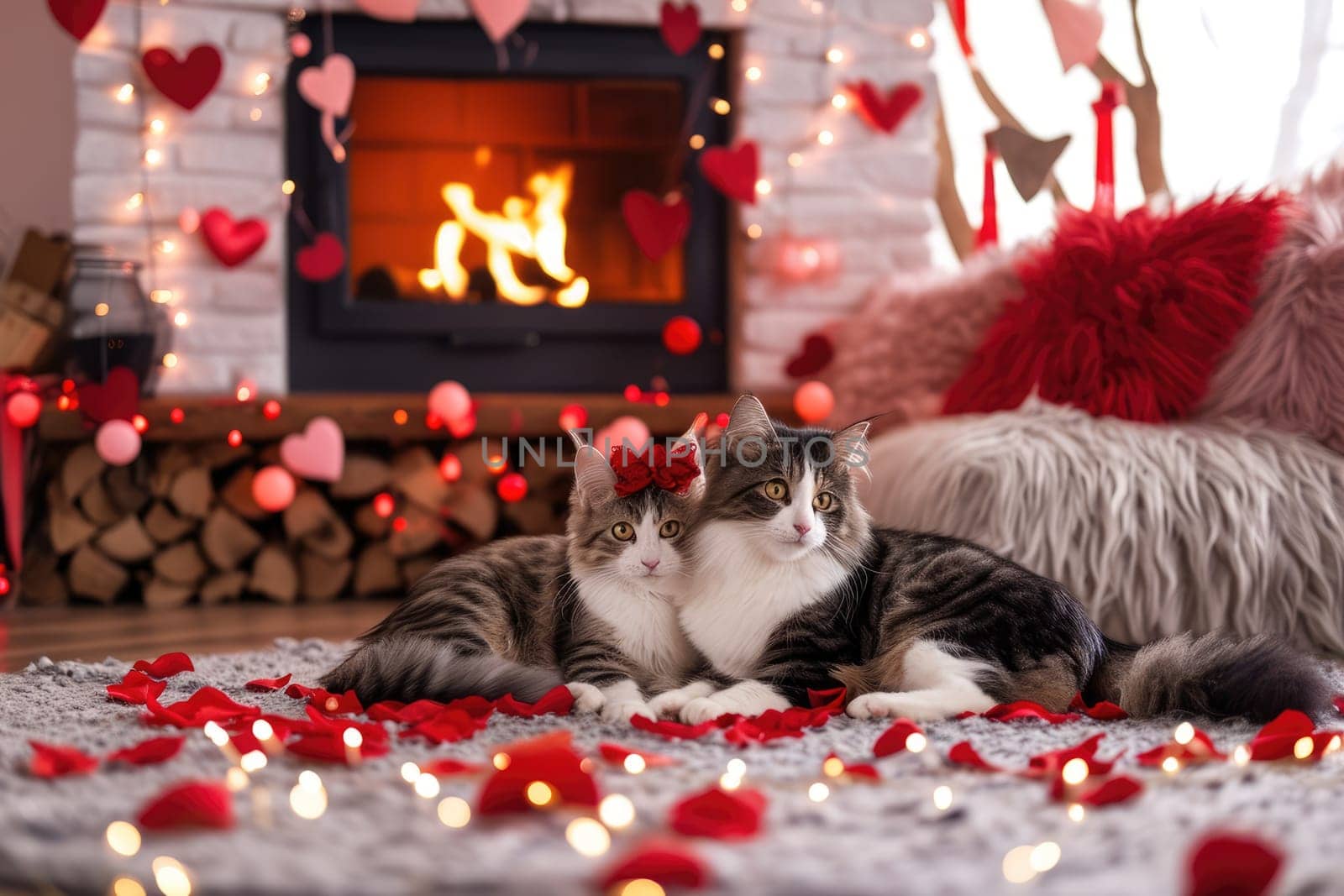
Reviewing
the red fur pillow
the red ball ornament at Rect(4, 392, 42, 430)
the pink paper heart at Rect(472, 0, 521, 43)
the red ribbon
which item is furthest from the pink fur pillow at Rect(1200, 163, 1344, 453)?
the red ball ornament at Rect(4, 392, 42, 430)

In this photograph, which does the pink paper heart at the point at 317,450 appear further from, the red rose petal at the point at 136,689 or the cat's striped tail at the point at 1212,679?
the cat's striped tail at the point at 1212,679

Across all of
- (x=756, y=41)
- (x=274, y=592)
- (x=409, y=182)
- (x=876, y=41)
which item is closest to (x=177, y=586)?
(x=274, y=592)

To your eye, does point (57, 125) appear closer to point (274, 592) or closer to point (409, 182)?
point (409, 182)

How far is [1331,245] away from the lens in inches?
74.2

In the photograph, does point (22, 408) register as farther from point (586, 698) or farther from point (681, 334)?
point (586, 698)

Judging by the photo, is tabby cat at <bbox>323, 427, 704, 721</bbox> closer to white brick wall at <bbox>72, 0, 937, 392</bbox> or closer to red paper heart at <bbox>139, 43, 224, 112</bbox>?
white brick wall at <bbox>72, 0, 937, 392</bbox>

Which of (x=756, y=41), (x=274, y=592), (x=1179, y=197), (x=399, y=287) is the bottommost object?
(x=274, y=592)

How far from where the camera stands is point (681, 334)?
2811mm

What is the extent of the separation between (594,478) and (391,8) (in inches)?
64.7

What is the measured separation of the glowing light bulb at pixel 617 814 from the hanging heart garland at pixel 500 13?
7.04 ft

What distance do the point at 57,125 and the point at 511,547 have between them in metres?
2.11

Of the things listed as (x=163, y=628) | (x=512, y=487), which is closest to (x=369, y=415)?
(x=512, y=487)

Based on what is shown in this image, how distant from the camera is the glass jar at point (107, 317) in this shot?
243 centimetres

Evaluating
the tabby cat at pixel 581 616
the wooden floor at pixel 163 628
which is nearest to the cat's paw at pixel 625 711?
the tabby cat at pixel 581 616
